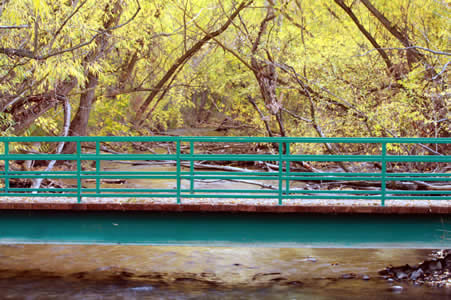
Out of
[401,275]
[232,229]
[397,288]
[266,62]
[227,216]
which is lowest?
[397,288]

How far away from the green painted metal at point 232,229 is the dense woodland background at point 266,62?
12.3ft

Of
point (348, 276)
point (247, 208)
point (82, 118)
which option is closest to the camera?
point (247, 208)

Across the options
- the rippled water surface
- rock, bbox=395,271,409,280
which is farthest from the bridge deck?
rock, bbox=395,271,409,280

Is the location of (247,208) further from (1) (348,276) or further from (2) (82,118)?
(2) (82,118)

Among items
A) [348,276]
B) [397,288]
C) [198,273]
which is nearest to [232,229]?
[397,288]

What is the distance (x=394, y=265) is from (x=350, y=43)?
7773mm

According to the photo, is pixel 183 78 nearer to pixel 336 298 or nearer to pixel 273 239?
pixel 336 298

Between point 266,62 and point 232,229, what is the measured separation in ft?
34.1

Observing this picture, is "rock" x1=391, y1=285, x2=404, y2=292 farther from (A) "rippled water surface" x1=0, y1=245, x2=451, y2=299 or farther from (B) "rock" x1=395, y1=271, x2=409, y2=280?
(B) "rock" x1=395, y1=271, x2=409, y2=280

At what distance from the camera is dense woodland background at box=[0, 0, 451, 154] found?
1472 centimetres

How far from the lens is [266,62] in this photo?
62.4 ft

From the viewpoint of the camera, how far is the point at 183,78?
89.7ft

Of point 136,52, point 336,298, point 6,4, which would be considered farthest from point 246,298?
point 136,52

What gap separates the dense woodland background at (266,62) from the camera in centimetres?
1472
